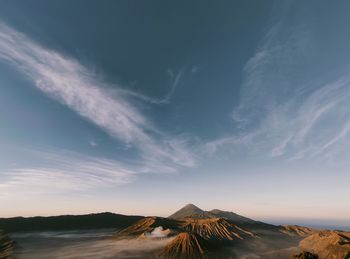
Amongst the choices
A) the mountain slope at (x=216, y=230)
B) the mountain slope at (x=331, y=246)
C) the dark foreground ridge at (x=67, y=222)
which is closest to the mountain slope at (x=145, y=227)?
the mountain slope at (x=216, y=230)

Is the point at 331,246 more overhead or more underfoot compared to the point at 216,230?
more underfoot

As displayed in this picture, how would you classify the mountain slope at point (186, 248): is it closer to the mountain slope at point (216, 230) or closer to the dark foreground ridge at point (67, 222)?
the mountain slope at point (216, 230)

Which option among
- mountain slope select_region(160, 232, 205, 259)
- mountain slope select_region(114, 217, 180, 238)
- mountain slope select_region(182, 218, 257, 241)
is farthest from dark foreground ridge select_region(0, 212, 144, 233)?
mountain slope select_region(160, 232, 205, 259)

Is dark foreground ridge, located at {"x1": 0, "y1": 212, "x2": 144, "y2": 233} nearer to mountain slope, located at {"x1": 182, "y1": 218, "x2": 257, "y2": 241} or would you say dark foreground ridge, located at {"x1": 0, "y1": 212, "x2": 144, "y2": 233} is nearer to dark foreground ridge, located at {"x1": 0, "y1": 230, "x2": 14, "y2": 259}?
dark foreground ridge, located at {"x1": 0, "y1": 230, "x2": 14, "y2": 259}

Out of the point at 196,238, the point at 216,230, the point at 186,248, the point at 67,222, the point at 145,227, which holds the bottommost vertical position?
the point at 186,248

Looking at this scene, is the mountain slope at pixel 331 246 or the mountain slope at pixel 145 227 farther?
the mountain slope at pixel 145 227

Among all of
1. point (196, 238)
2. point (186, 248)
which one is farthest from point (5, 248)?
point (196, 238)

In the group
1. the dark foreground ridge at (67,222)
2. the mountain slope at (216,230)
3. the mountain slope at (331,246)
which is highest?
the dark foreground ridge at (67,222)

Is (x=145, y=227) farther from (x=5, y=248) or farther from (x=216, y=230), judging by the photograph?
(x=5, y=248)

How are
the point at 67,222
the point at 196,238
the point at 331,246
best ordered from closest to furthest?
the point at 331,246 < the point at 196,238 < the point at 67,222

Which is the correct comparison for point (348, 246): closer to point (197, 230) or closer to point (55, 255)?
point (197, 230)

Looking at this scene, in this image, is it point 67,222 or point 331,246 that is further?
point 67,222
